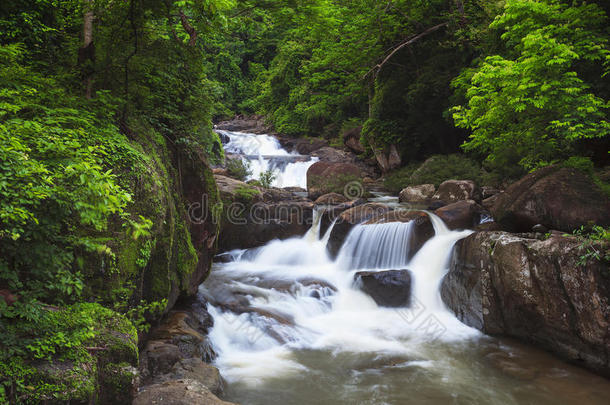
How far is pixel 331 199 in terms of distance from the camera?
45.8 ft

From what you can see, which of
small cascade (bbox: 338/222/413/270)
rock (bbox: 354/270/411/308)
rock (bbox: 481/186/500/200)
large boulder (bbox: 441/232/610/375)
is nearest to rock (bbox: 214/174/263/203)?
small cascade (bbox: 338/222/413/270)

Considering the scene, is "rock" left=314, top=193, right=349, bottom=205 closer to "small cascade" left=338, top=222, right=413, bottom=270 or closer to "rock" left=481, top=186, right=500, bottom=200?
"small cascade" left=338, top=222, right=413, bottom=270

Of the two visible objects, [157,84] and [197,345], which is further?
[157,84]

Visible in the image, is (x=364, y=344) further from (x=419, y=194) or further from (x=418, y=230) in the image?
(x=419, y=194)

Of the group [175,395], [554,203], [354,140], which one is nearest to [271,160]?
[354,140]

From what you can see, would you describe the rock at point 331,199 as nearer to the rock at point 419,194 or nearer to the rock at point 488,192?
the rock at point 419,194

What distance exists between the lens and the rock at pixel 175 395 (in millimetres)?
3341

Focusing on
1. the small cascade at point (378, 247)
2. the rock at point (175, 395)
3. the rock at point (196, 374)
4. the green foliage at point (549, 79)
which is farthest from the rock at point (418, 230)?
the rock at point (175, 395)

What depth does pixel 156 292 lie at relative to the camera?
16.4 feet

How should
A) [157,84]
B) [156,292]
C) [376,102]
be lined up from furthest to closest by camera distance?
[376,102], [157,84], [156,292]

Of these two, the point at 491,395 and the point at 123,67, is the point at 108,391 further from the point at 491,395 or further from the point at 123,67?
the point at 491,395

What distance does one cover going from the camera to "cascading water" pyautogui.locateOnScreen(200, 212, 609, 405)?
16.9 ft

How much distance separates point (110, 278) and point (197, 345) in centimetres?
222

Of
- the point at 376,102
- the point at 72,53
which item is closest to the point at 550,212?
the point at 72,53
